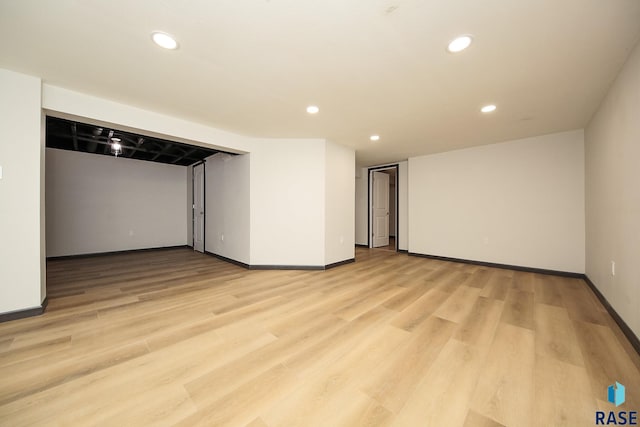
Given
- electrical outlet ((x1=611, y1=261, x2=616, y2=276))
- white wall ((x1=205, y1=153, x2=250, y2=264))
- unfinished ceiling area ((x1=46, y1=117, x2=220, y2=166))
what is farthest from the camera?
Result: white wall ((x1=205, y1=153, x2=250, y2=264))

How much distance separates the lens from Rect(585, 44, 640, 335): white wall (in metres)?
1.90

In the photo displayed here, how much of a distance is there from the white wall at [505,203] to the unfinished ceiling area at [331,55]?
1.01 m

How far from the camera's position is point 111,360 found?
1670mm

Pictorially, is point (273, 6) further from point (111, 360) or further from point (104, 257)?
point (104, 257)

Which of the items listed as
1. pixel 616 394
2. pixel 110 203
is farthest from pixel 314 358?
pixel 110 203

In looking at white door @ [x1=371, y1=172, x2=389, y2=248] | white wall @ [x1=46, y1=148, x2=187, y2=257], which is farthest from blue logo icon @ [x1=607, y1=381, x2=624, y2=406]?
white wall @ [x1=46, y1=148, x2=187, y2=257]

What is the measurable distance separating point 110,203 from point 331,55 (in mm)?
6682

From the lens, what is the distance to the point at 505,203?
4.39 metres

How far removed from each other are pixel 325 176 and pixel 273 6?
2.91 meters

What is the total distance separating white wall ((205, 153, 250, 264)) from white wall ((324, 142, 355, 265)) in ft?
4.95

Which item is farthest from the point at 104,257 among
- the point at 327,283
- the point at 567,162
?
the point at 567,162

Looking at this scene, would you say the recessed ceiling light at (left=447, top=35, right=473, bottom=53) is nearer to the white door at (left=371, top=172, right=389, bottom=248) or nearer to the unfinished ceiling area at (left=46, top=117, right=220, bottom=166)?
the unfinished ceiling area at (left=46, top=117, right=220, bottom=166)

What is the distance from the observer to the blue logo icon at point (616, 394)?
130 cm

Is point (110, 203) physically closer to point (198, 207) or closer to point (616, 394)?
point (198, 207)
